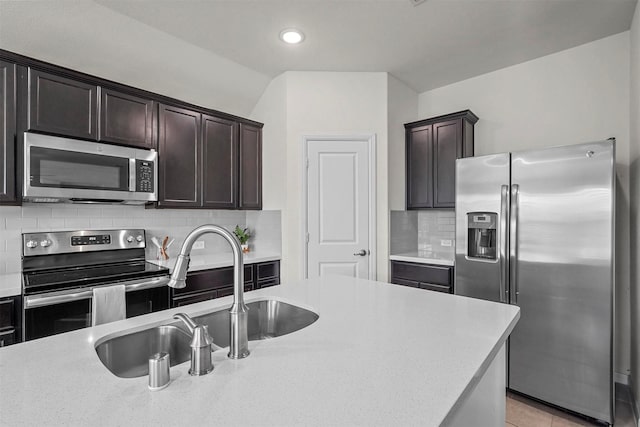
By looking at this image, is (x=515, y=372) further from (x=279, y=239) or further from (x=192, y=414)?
(x=192, y=414)

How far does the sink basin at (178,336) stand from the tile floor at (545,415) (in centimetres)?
171

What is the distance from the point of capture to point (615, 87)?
2.66 metres

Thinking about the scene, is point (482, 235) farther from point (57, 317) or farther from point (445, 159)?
point (57, 317)

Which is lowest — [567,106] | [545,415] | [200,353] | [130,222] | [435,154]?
[545,415]

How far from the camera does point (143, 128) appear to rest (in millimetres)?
2719

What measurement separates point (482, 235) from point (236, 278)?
225 cm

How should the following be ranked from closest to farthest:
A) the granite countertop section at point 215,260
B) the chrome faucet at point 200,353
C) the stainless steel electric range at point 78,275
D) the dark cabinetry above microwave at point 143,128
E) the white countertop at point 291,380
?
the white countertop at point 291,380 < the chrome faucet at point 200,353 < the stainless steel electric range at point 78,275 < the dark cabinetry above microwave at point 143,128 < the granite countertop section at point 215,260

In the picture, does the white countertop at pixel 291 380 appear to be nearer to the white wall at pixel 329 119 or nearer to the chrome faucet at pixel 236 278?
the chrome faucet at pixel 236 278

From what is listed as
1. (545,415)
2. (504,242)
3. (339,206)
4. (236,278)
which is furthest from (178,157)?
(545,415)

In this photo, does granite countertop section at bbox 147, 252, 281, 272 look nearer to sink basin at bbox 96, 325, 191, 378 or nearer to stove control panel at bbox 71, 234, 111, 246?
stove control panel at bbox 71, 234, 111, 246

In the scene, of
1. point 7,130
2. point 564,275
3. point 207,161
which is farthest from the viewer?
point 207,161

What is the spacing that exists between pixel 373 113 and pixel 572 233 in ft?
6.45

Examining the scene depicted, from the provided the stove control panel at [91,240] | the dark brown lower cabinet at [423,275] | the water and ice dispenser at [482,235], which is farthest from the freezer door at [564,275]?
the stove control panel at [91,240]

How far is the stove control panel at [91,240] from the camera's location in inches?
102
